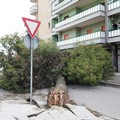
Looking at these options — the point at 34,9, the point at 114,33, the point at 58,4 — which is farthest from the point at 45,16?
the point at 114,33

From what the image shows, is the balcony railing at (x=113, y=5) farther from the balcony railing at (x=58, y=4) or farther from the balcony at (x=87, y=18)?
the balcony railing at (x=58, y=4)

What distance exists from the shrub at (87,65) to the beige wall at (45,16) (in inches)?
1036

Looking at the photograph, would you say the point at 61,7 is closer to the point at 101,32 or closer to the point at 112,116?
the point at 101,32

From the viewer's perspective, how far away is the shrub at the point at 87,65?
13.4 m

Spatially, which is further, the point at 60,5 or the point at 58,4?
the point at 58,4

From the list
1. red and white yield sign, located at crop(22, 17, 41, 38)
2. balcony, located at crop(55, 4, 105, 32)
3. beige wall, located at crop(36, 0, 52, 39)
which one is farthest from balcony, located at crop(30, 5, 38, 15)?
red and white yield sign, located at crop(22, 17, 41, 38)

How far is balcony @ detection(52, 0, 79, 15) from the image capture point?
32263 millimetres

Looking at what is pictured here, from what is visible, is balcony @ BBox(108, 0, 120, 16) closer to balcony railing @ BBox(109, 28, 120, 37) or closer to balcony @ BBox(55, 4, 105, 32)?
balcony @ BBox(55, 4, 105, 32)

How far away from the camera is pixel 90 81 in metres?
13.2

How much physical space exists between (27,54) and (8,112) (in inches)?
232

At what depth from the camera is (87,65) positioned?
13492 millimetres

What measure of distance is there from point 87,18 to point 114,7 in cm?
402

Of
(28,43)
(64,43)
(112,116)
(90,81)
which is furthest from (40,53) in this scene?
(64,43)

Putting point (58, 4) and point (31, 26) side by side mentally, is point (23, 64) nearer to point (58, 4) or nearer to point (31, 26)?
point (31, 26)
